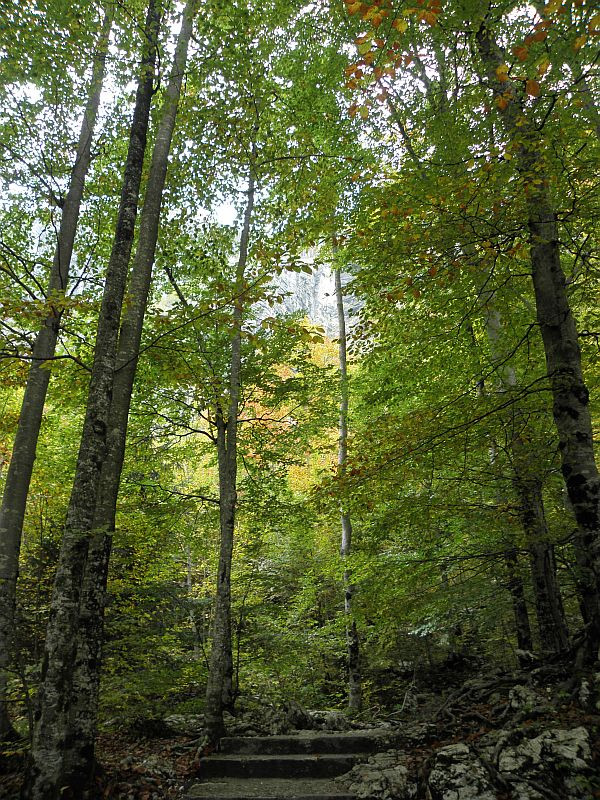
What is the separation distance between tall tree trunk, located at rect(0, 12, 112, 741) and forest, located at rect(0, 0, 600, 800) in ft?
0.13

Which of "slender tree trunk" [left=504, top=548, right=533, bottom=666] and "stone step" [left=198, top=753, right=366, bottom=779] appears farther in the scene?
"slender tree trunk" [left=504, top=548, right=533, bottom=666]

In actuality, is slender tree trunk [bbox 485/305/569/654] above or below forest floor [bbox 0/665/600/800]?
above

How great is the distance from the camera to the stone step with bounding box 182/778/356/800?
4.62 metres

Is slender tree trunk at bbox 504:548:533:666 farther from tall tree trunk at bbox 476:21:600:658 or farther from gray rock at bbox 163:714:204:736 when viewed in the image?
gray rock at bbox 163:714:204:736

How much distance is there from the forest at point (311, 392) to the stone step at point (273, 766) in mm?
35

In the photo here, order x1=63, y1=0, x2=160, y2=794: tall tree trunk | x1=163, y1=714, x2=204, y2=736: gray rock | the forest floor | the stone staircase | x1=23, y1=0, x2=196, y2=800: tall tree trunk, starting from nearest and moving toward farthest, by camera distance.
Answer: the forest floor, x1=23, y1=0, x2=196, y2=800: tall tree trunk, x1=63, y1=0, x2=160, y2=794: tall tree trunk, the stone staircase, x1=163, y1=714, x2=204, y2=736: gray rock

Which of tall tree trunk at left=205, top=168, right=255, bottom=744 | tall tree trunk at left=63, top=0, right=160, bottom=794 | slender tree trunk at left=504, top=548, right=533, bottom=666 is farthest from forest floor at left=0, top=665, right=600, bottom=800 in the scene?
slender tree trunk at left=504, top=548, right=533, bottom=666

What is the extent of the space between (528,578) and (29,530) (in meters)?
9.29

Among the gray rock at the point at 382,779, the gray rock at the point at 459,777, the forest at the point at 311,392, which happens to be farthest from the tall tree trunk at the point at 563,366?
the gray rock at the point at 382,779

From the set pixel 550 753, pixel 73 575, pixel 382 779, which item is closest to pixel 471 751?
pixel 550 753

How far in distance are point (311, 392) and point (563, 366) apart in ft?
18.7

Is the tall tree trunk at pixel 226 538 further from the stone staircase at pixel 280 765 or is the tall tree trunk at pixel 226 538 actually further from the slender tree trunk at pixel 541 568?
the slender tree trunk at pixel 541 568

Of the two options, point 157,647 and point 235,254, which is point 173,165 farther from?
point 157,647

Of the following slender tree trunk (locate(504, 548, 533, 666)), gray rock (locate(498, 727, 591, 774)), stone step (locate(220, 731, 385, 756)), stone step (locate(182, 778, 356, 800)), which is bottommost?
stone step (locate(182, 778, 356, 800))
